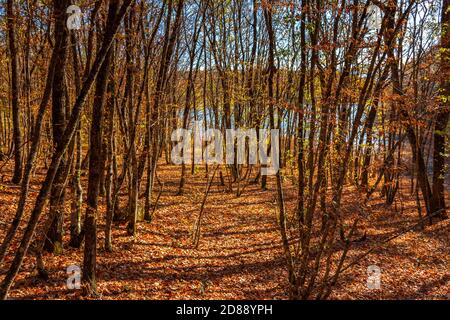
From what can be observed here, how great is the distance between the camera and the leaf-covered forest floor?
6918mm

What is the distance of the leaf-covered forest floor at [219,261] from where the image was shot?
6.92 metres

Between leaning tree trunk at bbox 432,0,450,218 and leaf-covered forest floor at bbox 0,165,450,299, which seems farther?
leaning tree trunk at bbox 432,0,450,218

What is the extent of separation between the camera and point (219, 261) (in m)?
9.08

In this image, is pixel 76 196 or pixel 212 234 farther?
pixel 212 234

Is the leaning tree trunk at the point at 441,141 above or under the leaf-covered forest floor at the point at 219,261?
above

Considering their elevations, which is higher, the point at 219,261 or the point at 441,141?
the point at 441,141

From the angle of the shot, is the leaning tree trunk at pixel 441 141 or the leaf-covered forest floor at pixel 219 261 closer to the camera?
the leaf-covered forest floor at pixel 219 261

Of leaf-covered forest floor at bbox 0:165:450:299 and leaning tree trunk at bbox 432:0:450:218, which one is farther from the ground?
leaning tree trunk at bbox 432:0:450:218

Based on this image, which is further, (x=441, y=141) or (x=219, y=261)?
(x=441, y=141)
